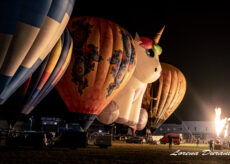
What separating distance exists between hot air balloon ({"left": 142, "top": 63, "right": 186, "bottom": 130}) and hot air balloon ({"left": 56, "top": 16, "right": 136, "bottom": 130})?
13.2 metres

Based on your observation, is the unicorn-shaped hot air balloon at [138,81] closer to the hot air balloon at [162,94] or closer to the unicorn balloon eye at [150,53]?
the unicorn balloon eye at [150,53]

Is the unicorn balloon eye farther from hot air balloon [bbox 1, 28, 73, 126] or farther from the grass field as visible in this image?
the grass field

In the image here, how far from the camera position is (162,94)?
121 feet

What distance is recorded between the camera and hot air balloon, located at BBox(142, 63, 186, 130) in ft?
121

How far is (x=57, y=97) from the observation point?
85.5 feet

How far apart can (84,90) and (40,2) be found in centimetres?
1092

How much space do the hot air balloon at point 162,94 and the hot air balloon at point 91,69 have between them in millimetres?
13173

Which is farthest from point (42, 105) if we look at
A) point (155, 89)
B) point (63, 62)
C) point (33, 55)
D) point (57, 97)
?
point (33, 55)

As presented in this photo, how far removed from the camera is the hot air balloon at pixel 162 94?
121 feet

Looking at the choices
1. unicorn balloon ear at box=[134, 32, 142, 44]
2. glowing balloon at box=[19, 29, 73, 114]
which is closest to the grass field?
glowing balloon at box=[19, 29, 73, 114]

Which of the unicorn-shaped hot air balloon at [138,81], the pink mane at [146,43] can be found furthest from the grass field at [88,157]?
the pink mane at [146,43]

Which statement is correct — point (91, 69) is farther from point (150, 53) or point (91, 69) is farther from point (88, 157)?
point (88, 157)

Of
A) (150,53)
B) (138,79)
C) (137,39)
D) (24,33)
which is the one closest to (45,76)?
(24,33)

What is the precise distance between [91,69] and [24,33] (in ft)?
34.0
